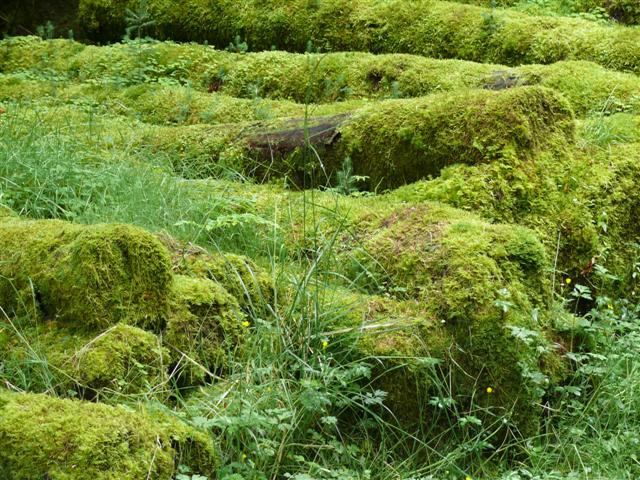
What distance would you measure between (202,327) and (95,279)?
0.51m

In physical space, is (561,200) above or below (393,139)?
below

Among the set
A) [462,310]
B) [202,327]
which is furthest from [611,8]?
[202,327]

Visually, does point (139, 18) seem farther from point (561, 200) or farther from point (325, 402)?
point (325, 402)

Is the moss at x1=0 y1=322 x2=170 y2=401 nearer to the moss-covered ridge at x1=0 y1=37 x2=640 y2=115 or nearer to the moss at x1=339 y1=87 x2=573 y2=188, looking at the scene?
the moss at x1=339 y1=87 x2=573 y2=188

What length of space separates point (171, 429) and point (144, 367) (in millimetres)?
404

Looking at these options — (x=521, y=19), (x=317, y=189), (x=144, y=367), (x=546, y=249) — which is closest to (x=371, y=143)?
(x=317, y=189)

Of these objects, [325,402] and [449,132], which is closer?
[325,402]

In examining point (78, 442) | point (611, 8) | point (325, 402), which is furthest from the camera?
point (611, 8)

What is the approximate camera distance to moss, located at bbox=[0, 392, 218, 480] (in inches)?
111

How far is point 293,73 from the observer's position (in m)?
9.07

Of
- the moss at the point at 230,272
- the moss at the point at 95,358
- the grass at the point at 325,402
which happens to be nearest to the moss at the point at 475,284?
the grass at the point at 325,402

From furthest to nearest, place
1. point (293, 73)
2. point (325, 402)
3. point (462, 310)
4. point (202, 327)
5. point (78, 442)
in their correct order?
1. point (293, 73)
2. point (462, 310)
3. point (202, 327)
4. point (325, 402)
5. point (78, 442)

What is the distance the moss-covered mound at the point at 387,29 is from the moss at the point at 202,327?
18.5 feet

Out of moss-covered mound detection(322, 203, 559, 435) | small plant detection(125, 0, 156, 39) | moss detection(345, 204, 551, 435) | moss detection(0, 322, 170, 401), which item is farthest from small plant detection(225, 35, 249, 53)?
moss detection(0, 322, 170, 401)
